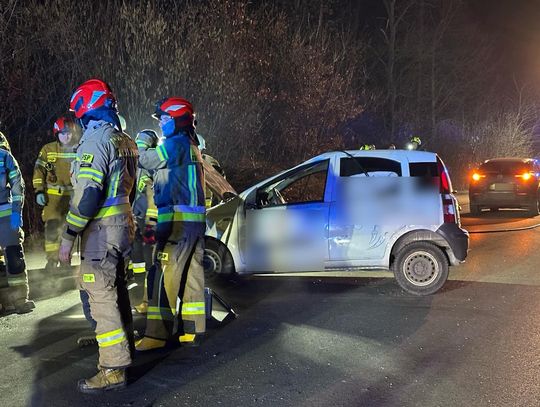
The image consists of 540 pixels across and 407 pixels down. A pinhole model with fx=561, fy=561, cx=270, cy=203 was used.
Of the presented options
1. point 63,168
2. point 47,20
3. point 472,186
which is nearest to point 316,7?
point 472,186

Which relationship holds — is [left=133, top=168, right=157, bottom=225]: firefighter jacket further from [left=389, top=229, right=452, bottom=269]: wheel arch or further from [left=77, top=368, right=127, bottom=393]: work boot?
[left=389, top=229, right=452, bottom=269]: wheel arch

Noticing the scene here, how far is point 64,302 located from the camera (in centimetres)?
627

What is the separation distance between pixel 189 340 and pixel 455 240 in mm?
3380

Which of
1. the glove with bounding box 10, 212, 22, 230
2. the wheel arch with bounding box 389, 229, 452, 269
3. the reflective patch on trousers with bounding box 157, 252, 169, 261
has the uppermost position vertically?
the glove with bounding box 10, 212, 22, 230

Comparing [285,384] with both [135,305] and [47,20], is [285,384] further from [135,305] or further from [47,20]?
[47,20]

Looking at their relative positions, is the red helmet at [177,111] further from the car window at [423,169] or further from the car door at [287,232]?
the car window at [423,169]

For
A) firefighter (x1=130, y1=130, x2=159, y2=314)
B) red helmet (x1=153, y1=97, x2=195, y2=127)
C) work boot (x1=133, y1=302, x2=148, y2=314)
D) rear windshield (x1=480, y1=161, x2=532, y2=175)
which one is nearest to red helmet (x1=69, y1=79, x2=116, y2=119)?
red helmet (x1=153, y1=97, x2=195, y2=127)

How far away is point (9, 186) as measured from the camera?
5.69 meters

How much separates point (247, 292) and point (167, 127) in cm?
282

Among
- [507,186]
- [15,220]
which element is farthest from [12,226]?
[507,186]

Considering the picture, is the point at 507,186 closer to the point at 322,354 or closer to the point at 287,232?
the point at 287,232

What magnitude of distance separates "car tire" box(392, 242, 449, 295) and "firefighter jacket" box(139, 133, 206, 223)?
2956mm

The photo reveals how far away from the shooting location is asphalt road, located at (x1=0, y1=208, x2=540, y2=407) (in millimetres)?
3816

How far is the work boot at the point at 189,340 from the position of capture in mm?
4795
